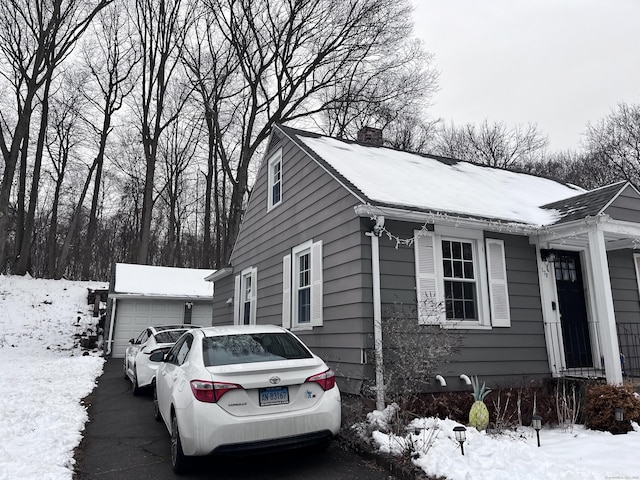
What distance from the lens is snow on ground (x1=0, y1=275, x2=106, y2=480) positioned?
4871mm

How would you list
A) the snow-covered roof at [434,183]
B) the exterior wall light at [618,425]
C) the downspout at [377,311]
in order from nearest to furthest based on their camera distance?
the exterior wall light at [618,425], the downspout at [377,311], the snow-covered roof at [434,183]

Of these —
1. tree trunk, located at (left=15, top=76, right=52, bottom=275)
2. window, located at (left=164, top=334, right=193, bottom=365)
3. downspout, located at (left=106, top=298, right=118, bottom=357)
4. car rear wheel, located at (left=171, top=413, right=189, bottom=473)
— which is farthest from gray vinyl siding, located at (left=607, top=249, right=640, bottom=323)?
tree trunk, located at (left=15, top=76, right=52, bottom=275)

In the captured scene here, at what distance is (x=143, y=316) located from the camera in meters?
19.3

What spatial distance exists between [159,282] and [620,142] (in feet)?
84.4

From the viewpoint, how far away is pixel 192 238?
38188 millimetres

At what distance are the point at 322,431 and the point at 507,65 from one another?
22.0 meters

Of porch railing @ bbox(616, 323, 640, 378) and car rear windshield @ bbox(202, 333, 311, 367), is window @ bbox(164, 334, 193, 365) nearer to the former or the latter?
A: car rear windshield @ bbox(202, 333, 311, 367)

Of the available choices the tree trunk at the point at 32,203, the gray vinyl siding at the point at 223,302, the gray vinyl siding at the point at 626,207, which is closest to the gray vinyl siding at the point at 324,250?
the gray vinyl siding at the point at 223,302

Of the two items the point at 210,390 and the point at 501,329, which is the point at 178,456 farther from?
the point at 501,329

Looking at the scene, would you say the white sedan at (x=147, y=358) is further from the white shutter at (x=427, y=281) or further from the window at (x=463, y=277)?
the window at (x=463, y=277)

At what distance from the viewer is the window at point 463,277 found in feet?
24.2

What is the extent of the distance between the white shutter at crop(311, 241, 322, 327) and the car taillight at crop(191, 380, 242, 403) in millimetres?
3903

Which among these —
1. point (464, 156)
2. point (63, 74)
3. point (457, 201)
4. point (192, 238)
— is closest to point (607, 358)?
point (457, 201)

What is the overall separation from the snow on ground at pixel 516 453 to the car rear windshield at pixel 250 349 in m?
1.37
